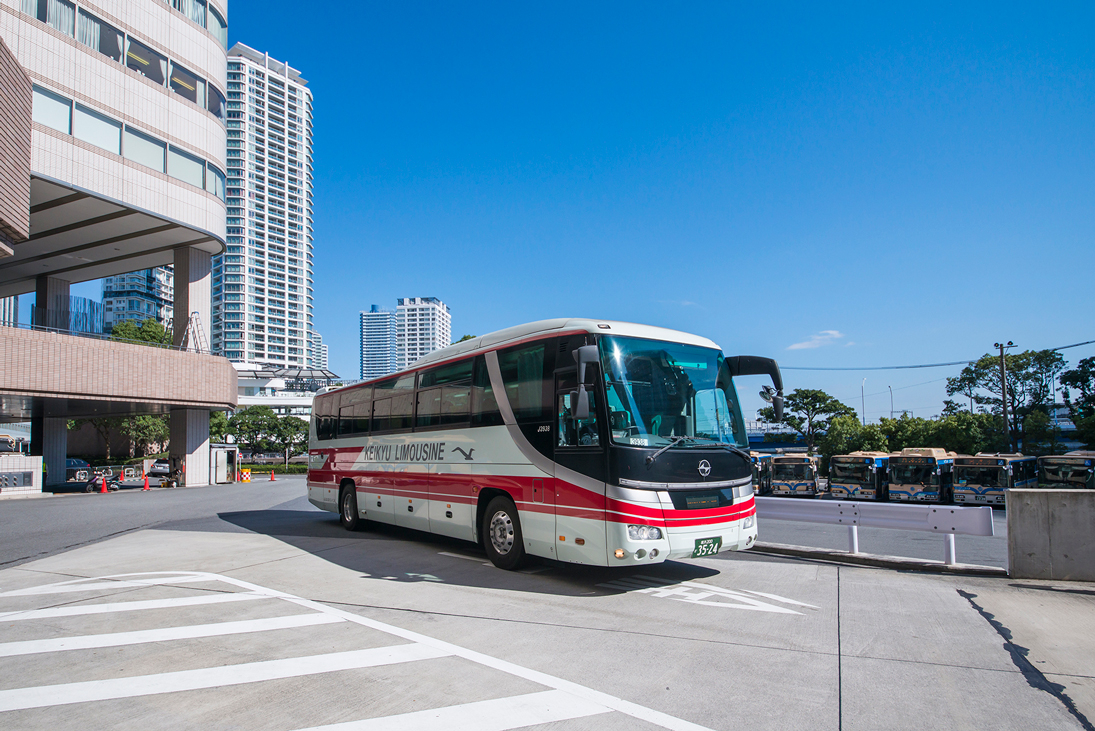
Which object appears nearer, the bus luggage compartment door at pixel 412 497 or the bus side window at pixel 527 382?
the bus side window at pixel 527 382

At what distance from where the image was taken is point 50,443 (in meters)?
35.2

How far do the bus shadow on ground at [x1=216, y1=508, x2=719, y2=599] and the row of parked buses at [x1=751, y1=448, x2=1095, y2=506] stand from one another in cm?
2111

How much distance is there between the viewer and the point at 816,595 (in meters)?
7.64

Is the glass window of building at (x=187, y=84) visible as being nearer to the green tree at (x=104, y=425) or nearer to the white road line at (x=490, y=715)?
the green tree at (x=104, y=425)

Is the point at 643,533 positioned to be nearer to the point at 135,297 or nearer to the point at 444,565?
the point at 444,565

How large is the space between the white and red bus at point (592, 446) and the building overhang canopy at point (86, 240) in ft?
80.2

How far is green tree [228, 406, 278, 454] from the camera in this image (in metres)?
67.6

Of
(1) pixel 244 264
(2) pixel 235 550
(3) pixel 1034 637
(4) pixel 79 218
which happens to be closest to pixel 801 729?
(3) pixel 1034 637

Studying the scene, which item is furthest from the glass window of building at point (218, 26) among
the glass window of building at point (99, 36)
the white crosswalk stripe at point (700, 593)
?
the white crosswalk stripe at point (700, 593)

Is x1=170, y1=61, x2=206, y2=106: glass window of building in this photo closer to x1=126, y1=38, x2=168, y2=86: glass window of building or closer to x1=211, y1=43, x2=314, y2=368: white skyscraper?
x1=126, y1=38, x2=168, y2=86: glass window of building

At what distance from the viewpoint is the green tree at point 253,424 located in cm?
6756

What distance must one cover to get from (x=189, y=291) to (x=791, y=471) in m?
35.0

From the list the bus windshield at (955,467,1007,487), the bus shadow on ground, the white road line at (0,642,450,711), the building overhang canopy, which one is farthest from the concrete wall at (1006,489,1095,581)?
the building overhang canopy

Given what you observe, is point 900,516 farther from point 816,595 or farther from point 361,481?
point 361,481
